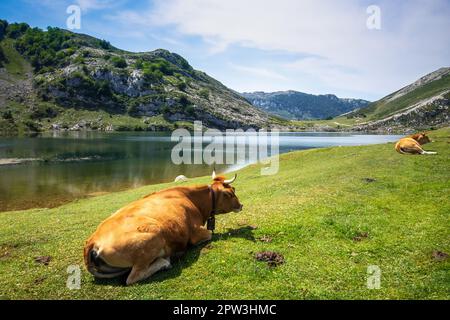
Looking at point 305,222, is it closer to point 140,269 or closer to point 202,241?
point 202,241

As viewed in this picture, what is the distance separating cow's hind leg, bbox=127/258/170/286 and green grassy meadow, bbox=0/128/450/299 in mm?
253

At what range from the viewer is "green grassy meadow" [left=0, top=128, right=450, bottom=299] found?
9.75 metres

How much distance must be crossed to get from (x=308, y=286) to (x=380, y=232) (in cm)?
596

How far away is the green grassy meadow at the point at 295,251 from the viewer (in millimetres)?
9750

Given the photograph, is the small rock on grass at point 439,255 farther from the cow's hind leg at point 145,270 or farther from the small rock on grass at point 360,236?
the cow's hind leg at point 145,270


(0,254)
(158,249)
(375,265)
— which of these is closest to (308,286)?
(375,265)

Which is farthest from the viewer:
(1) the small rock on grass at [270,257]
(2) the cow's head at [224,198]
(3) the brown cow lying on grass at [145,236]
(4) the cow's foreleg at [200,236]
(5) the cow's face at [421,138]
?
(5) the cow's face at [421,138]

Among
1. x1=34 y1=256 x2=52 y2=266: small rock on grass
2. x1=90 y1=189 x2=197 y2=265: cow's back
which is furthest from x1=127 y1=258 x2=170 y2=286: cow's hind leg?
x1=34 y1=256 x2=52 y2=266: small rock on grass

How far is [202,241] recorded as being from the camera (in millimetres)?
13273

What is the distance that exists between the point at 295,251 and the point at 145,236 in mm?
5669

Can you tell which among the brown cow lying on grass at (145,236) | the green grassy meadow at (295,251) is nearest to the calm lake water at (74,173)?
the green grassy meadow at (295,251)

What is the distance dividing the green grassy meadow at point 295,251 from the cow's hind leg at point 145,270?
0.83 feet

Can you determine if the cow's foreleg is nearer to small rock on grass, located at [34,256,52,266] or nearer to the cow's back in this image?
the cow's back

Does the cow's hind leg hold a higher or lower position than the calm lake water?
higher
